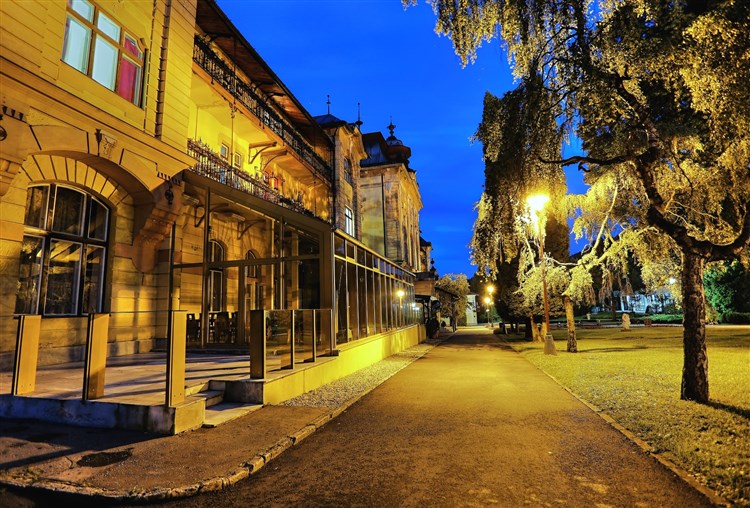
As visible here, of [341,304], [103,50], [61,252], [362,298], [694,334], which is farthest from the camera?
[362,298]

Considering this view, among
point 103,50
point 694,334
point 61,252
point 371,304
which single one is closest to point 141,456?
point 61,252

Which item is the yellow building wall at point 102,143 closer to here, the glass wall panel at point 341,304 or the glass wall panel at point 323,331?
the glass wall panel at point 341,304

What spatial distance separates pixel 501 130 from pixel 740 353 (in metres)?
13.4

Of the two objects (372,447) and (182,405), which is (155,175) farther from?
(372,447)

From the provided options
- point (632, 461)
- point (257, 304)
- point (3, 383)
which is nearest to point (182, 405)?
point (3, 383)

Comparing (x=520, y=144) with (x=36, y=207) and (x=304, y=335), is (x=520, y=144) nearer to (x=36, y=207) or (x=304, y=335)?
(x=304, y=335)

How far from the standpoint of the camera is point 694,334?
7098 mm

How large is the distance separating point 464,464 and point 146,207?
1054cm

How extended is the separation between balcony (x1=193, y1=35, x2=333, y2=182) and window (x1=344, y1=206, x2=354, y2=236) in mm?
3760

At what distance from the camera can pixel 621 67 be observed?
6.18 metres

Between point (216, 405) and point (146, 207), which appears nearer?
point (216, 405)

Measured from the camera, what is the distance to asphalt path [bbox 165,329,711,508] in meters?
3.55

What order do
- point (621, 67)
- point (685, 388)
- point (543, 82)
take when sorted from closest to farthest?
point (621, 67) → point (685, 388) → point (543, 82)

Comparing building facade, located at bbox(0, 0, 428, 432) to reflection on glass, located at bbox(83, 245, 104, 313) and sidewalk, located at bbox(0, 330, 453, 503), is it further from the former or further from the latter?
sidewalk, located at bbox(0, 330, 453, 503)
